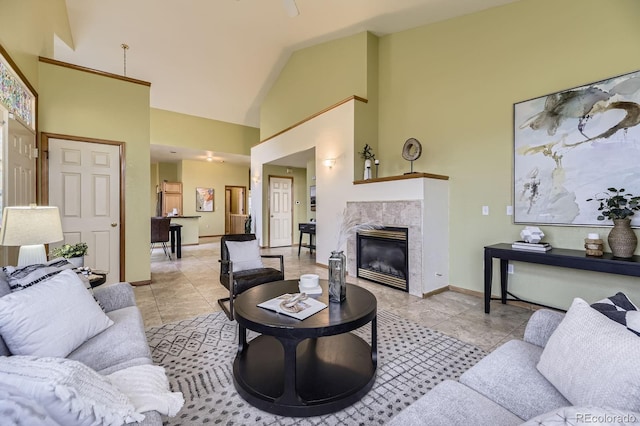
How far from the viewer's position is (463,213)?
3.91 metres

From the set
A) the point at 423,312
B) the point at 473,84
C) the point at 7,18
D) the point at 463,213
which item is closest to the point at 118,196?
the point at 7,18

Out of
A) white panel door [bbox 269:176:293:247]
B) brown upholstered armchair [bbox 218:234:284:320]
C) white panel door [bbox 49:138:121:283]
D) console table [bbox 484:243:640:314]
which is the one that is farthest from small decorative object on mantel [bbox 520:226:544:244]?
white panel door [bbox 269:176:293:247]

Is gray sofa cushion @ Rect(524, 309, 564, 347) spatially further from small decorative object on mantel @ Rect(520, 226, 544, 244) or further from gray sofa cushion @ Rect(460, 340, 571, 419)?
small decorative object on mantel @ Rect(520, 226, 544, 244)

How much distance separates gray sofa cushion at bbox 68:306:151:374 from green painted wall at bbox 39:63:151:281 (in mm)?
2833

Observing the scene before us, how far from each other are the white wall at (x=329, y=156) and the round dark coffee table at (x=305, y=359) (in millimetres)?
2947

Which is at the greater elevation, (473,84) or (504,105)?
(473,84)

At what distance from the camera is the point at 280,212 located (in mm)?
8391

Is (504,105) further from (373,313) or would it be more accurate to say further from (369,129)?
(373,313)

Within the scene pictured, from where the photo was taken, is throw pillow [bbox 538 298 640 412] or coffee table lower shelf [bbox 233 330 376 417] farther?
coffee table lower shelf [bbox 233 330 376 417]

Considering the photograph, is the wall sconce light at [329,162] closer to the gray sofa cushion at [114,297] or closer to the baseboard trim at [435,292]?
the baseboard trim at [435,292]

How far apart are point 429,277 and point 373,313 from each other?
2.27 metres

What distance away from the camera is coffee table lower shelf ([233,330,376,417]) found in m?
1.58

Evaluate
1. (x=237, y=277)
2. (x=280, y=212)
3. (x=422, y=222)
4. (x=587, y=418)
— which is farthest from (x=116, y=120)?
(x=587, y=418)

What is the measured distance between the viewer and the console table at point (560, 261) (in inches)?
92.7
